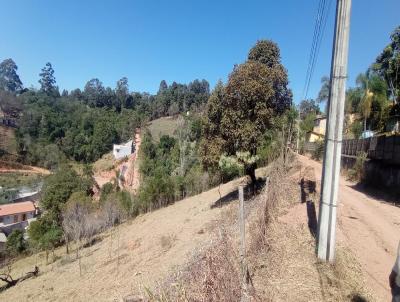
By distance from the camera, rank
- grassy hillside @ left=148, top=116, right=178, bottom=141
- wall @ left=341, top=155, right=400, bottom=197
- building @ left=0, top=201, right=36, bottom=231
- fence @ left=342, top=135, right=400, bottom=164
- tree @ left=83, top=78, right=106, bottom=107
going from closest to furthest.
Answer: wall @ left=341, top=155, right=400, bottom=197 < fence @ left=342, top=135, right=400, bottom=164 < building @ left=0, top=201, right=36, bottom=231 < grassy hillside @ left=148, top=116, right=178, bottom=141 < tree @ left=83, top=78, right=106, bottom=107

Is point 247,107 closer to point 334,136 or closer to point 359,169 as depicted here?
point 359,169

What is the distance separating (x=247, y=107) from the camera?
49.3ft

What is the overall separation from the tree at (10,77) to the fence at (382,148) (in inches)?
4524

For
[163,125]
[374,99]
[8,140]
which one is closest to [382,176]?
[374,99]

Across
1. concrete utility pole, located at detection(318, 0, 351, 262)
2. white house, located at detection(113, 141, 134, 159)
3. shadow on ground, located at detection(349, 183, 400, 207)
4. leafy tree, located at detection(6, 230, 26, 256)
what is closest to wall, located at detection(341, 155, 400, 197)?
shadow on ground, located at detection(349, 183, 400, 207)

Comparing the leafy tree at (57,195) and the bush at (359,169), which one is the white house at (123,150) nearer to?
the leafy tree at (57,195)

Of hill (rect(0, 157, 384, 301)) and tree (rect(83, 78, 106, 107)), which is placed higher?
tree (rect(83, 78, 106, 107))

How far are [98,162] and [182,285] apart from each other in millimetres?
67733

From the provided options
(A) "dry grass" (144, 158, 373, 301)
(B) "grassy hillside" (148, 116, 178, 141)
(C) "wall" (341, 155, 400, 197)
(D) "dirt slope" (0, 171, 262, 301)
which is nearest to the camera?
(A) "dry grass" (144, 158, 373, 301)

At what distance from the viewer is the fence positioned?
1383cm

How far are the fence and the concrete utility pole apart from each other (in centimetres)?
915

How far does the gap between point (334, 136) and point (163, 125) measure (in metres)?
78.3

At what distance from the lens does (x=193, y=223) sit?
49.4 feet

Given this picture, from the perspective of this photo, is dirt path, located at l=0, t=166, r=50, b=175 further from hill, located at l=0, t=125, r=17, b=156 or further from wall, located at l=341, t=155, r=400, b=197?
wall, located at l=341, t=155, r=400, b=197
